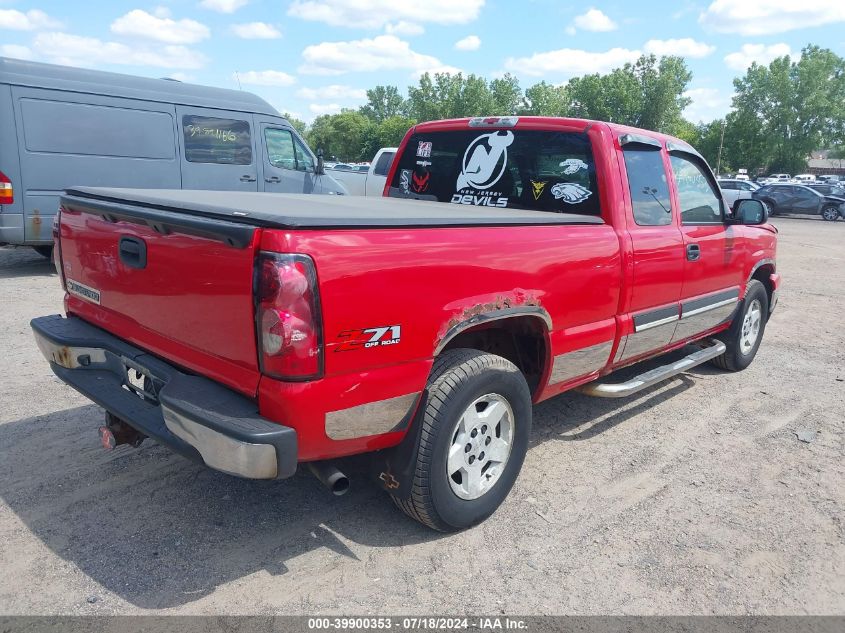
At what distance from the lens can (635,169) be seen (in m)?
4.16

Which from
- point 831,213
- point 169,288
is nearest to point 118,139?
point 169,288

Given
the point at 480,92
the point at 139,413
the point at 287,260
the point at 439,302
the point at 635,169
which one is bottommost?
the point at 139,413

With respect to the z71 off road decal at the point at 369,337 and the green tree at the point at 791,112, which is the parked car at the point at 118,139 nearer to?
the z71 off road decal at the point at 369,337

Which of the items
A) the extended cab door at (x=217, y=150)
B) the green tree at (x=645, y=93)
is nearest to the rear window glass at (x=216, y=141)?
the extended cab door at (x=217, y=150)

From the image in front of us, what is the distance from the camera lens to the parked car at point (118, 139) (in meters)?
8.30

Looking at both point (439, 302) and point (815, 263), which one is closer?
point (439, 302)

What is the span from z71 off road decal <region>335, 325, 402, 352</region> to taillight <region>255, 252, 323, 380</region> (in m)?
0.10

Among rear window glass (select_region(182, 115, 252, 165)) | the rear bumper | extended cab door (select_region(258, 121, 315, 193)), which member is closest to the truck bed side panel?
the rear bumper

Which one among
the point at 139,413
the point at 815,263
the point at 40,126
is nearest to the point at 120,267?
the point at 139,413

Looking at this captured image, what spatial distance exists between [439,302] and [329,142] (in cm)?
11053

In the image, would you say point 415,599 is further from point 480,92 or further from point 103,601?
point 480,92

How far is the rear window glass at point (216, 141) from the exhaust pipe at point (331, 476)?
27.0ft

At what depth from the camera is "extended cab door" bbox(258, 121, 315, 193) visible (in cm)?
1080

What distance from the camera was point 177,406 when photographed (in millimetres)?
2494
